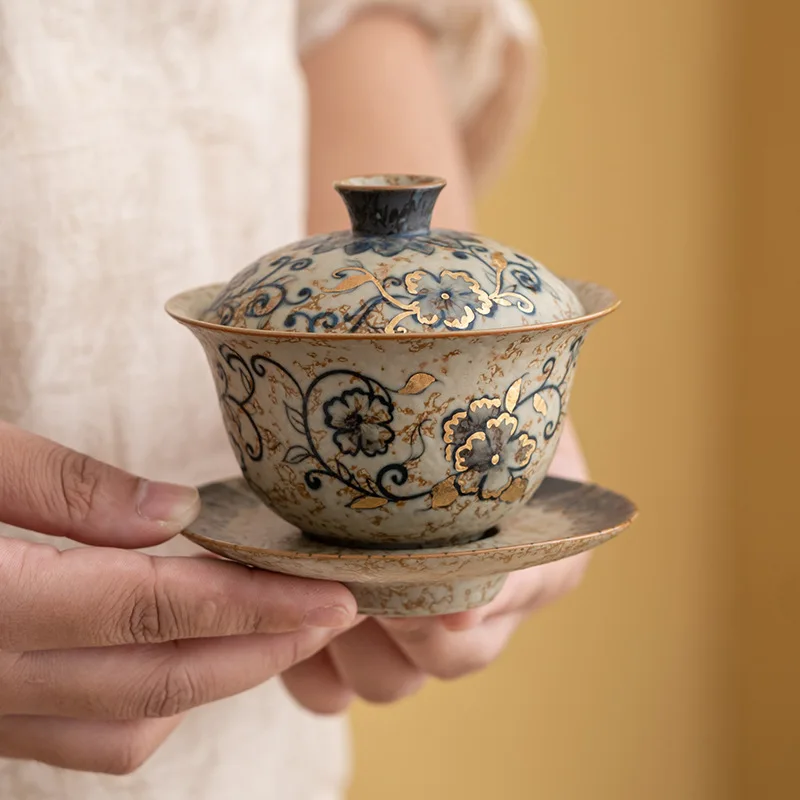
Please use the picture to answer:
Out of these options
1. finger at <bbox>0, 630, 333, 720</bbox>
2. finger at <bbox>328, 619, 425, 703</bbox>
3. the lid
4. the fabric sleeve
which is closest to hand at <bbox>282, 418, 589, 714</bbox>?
finger at <bbox>328, 619, 425, 703</bbox>

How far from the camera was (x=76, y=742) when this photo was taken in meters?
0.71

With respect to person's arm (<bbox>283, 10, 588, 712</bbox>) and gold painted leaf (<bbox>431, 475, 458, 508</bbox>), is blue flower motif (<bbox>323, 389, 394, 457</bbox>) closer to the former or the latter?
gold painted leaf (<bbox>431, 475, 458, 508</bbox>)

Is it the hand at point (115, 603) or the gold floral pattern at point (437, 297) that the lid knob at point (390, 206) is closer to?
the gold floral pattern at point (437, 297)

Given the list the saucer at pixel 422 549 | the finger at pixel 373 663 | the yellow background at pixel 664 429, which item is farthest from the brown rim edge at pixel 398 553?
the yellow background at pixel 664 429

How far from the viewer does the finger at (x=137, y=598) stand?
601 mm

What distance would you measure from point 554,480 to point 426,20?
2.07 feet

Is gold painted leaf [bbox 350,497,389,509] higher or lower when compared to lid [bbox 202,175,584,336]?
lower

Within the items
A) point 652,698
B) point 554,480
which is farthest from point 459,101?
point 652,698

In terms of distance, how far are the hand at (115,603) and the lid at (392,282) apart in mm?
122

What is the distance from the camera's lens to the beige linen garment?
0.79m

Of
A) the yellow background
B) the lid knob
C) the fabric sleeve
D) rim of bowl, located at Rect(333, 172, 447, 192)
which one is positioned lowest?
the yellow background

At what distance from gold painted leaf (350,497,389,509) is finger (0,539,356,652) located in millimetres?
49

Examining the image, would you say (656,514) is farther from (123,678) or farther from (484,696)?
(123,678)

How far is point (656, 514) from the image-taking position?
80.9 inches
